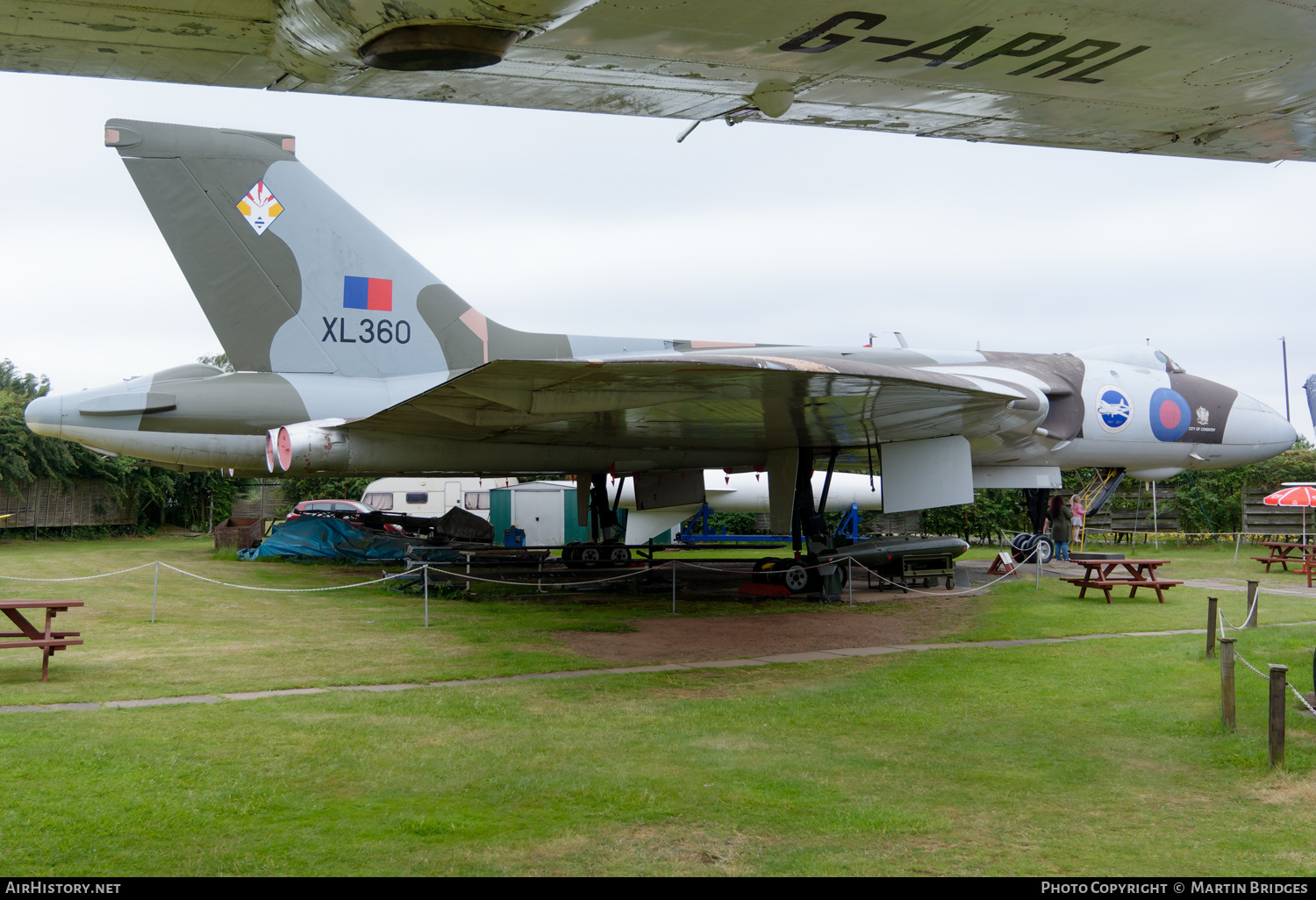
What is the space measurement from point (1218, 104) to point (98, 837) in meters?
6.73

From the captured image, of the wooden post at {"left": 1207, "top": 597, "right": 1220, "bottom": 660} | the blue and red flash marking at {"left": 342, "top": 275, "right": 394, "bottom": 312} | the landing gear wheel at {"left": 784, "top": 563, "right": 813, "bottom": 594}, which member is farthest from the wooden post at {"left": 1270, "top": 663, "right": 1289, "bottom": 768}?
the blue and red flash marking at {"left": 342, "top": 275, "right": 394, "bottom": 312}

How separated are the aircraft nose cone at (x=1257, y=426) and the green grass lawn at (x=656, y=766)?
8.63 metres

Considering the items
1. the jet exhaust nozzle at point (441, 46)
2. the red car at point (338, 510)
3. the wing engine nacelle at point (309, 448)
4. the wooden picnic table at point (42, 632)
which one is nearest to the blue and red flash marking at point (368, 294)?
the wing engine nacelle at point (309, 448)

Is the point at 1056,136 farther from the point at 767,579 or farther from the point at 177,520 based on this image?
the point at 177,520

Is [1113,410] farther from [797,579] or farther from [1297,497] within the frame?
[1297,497]

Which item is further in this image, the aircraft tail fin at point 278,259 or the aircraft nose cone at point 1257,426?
the aircraft nose cone at point 1257,426

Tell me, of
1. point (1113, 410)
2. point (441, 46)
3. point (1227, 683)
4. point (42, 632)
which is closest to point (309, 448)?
point (42, 632)

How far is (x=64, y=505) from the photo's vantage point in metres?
31.6

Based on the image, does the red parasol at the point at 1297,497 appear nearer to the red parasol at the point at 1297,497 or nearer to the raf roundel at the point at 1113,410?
the red parasol at the point at 1297,497

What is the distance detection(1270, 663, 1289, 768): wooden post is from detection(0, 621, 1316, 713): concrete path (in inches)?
171

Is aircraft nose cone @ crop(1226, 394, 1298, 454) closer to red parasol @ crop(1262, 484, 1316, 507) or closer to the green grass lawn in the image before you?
red parasol @ crop(1262, 484, 1316, 507)

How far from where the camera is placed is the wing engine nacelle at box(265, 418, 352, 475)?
1127 centimetres

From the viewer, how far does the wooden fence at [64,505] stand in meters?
29.7
